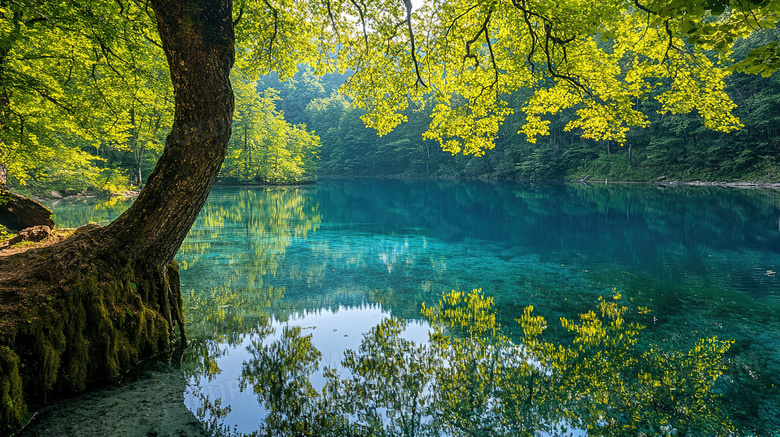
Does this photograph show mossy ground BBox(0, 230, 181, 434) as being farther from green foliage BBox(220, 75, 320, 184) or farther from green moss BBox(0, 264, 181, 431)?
green foliage BBox(220, 75, 320, 184)

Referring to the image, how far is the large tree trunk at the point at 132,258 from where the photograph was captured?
10.5 ft

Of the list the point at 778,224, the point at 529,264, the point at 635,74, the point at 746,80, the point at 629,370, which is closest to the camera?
the point at 629,370

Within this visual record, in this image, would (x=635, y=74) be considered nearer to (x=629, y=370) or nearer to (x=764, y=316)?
(x=764, y=316)

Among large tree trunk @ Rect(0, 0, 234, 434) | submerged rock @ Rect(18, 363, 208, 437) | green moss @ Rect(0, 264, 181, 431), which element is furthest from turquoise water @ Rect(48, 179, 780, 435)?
large tree trunk @ Rect(0, 0, 234, 434)

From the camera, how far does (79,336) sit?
341 cm

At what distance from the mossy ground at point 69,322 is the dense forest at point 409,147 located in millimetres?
4652

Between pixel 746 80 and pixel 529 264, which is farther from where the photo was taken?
pixel 746 80

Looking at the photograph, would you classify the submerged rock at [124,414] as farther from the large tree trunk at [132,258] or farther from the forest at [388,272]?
the large tree trunk at [132,258]

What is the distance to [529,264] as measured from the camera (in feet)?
31.1

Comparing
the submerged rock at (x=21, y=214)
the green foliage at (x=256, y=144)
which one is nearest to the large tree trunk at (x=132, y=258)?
the submerged rock at (x=21, y=214)

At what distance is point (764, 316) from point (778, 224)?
36.0ft

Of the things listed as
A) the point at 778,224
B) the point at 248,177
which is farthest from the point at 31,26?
the point at 248,177

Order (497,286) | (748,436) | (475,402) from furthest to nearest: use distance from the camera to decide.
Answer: (497,286)
(475,402)
(748,436)

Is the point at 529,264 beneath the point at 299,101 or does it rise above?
beneath
